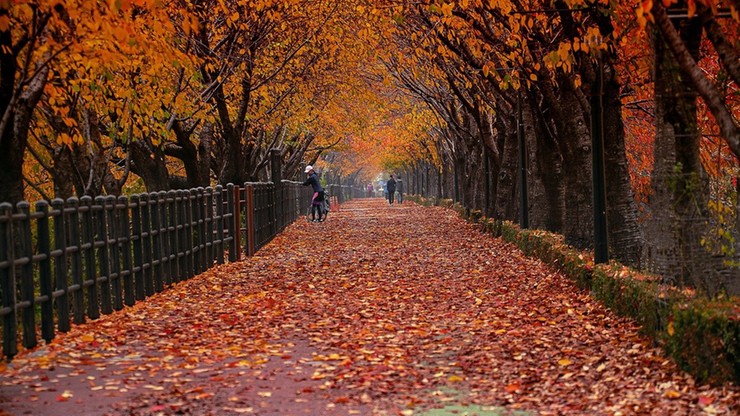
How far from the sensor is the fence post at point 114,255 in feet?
43.1

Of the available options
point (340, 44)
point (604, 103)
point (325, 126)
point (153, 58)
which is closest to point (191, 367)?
point (153, 58)

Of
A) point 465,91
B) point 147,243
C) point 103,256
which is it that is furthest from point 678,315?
point 465,91

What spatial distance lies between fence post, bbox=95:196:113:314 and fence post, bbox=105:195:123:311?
0.93 feet

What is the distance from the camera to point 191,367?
9.36m

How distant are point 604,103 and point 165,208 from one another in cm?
658

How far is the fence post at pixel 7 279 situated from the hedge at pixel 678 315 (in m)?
5.67

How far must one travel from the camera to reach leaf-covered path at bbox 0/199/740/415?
7.71 metres

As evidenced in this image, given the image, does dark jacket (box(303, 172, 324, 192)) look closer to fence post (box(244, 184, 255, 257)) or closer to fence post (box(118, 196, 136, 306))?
fence post (box(244, 184, 255, 257))

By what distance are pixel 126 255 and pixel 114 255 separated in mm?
502

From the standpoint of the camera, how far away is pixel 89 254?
1212 centimetres

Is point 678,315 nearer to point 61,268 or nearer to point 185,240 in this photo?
point 61,268

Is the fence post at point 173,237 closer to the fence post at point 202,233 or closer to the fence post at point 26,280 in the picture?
the fence post at point 202,233

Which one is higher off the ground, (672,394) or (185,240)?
(185,240)

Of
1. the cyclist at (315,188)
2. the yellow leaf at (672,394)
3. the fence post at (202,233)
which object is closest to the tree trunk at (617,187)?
the yellow leaf at (672,394)
